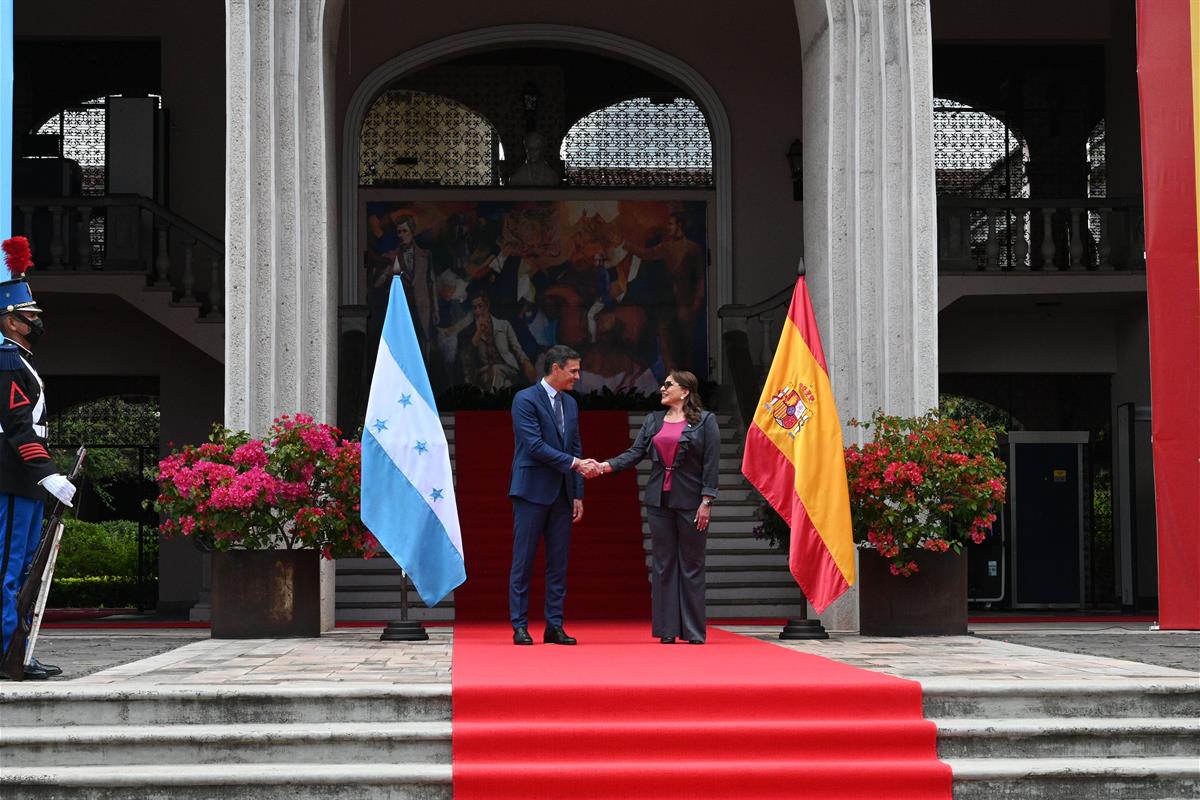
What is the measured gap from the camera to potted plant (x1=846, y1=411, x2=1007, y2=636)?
1100 cm

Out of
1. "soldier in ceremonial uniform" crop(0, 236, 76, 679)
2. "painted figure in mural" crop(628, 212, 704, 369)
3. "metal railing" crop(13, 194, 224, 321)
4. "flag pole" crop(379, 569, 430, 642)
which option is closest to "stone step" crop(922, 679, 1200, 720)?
"soldier in ceremonial uniform" crop(0, 236, 76, 679)

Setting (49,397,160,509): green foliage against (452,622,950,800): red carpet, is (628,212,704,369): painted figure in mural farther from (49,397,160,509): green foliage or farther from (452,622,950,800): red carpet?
(452,622,950,800): red carpet

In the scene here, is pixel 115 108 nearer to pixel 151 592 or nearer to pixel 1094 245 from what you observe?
pixel 151 592

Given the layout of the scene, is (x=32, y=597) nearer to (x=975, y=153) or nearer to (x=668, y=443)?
(x=668, y=443)

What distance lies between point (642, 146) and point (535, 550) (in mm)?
12652

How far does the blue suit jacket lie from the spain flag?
1313mm

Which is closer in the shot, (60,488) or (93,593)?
(60,488)

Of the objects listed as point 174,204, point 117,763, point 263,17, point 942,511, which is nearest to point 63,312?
point 174,204

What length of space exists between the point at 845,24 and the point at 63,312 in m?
11.4

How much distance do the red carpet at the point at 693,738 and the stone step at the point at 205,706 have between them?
0.38m

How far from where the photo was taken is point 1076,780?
6797mm

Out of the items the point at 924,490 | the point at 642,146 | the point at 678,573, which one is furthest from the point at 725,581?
the point at 642,146

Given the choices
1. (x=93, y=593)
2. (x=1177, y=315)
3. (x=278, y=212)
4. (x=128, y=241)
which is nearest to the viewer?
(x=1177, y=315)

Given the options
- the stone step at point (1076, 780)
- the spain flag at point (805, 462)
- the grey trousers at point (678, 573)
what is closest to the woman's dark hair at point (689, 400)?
the spain flag at point (805, 462)
